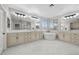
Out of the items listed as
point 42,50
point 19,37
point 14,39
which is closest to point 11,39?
point 14,39

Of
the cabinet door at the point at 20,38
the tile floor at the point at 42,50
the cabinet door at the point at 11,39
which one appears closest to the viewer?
the tile floor at the point at 42,50

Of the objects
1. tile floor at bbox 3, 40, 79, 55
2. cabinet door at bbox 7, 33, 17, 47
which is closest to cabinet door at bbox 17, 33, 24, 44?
cabinet door at bbox 7, 33, 17, 47

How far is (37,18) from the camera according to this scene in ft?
25.6

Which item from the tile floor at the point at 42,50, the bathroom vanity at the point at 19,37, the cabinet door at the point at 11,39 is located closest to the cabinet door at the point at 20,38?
the bathroom vanity at the point at 19,37

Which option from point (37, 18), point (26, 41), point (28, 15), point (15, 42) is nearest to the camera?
point (15, 42)

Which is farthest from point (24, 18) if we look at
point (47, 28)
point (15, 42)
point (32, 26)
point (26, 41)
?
point (47, 28)

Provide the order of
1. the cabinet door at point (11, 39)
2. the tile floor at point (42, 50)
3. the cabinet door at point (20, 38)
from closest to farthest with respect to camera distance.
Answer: the tile floor at point (42, 50) < the cabinet door at point (11, 39) < the cabinet door at point (20, 38)

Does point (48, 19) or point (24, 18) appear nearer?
point (24, 18)

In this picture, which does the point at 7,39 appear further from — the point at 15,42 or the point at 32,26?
the point at 32,26

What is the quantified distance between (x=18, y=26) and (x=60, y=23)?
13.3ft

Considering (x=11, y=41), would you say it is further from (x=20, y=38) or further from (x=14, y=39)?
(x=20, y=38)

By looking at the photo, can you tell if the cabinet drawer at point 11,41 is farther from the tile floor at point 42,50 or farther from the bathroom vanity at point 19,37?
the tile floor at point 42,50

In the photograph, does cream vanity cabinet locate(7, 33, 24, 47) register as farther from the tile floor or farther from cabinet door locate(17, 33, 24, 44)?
Answer: the tile floor

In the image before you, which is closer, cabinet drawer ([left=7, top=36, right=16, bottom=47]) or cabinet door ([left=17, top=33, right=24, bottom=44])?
cabinet drawer ([left=7, top=36, right=16, bottom=47])
